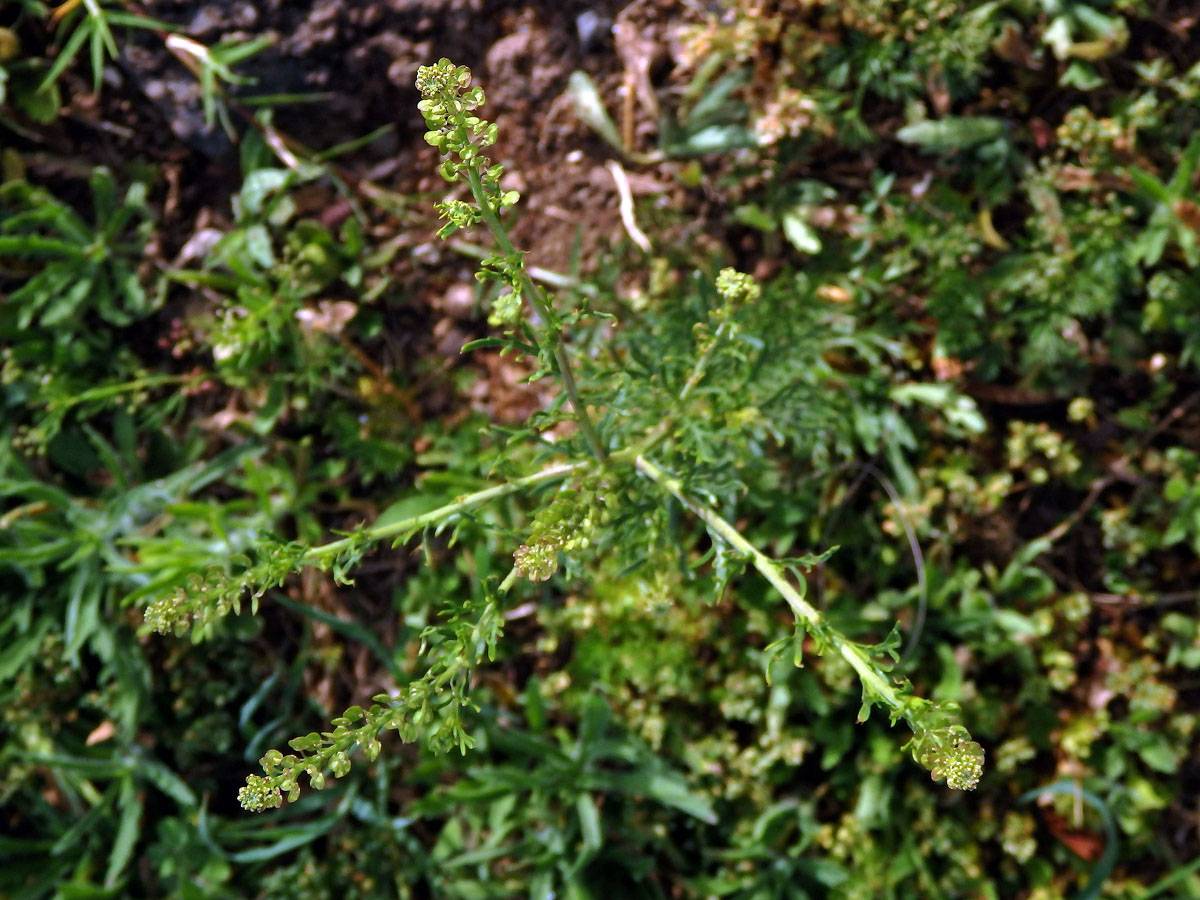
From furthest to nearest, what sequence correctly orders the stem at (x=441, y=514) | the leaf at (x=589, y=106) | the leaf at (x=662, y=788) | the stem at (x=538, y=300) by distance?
the leaf at (x=589, y=106)
the leaf at (x=662, y=788)
the stem at (x=441, y=514)
the stem at (x=538, y=300)

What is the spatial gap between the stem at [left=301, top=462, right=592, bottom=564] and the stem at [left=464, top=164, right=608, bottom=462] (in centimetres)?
7

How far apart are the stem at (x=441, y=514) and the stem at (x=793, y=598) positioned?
0.59 ft

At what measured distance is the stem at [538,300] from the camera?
138cm

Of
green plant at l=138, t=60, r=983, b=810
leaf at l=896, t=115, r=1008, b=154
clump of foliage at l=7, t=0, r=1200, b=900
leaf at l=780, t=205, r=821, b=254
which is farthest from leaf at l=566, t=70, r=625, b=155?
green plant at l=138, t=60, r=983, b=810

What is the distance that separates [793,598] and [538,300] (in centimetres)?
61

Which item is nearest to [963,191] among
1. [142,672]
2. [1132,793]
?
[1132,793]

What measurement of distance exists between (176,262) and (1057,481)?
9.84ft

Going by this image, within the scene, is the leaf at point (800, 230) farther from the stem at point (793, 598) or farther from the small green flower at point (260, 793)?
the small green flower at point (260, 793)

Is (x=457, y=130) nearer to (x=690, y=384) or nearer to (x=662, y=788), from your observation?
(x=690, y=384)

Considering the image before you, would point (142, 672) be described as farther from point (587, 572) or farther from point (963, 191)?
point (963, 191)

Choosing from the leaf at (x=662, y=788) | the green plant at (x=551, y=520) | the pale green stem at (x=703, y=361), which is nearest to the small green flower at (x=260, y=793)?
the green plant at (x=551, y=520)

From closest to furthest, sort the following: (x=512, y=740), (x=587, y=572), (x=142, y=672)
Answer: (x=587, y=572)
(x=512, y=740)
(x=142, y=672)

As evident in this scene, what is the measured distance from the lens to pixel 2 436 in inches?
127

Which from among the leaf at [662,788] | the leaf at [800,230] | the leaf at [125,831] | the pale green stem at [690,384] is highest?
the pale green stem at [690,384]
